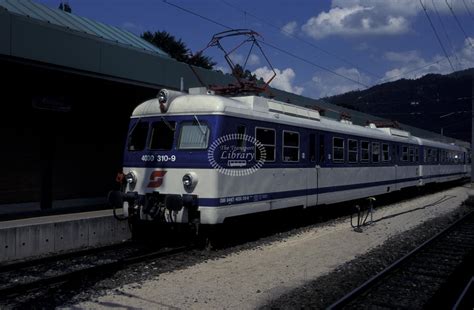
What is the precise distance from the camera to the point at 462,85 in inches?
2704

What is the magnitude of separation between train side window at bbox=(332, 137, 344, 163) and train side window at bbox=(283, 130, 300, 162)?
2.32 m

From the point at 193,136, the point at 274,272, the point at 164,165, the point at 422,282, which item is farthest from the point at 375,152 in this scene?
the point at 274,272

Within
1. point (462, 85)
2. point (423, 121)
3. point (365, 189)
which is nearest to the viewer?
point (365, 189)

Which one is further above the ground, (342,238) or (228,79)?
(228,79)

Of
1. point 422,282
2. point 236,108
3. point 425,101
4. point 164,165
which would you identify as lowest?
point 422,282

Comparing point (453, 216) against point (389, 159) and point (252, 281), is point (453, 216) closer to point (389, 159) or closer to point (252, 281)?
point (389, 159)

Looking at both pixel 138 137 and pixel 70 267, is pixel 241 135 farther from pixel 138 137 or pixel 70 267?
pixel 70 267

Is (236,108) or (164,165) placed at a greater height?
(236,108)

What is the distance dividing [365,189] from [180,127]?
8490 millimetres

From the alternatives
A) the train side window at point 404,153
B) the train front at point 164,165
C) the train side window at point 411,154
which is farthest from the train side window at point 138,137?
the train side window at point 411,154

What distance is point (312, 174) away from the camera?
41.9 ft

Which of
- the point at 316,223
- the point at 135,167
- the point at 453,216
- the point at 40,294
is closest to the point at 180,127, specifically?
the point at 135,167

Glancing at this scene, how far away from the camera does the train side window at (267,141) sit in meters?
10.6

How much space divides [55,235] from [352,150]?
8.99 metres
